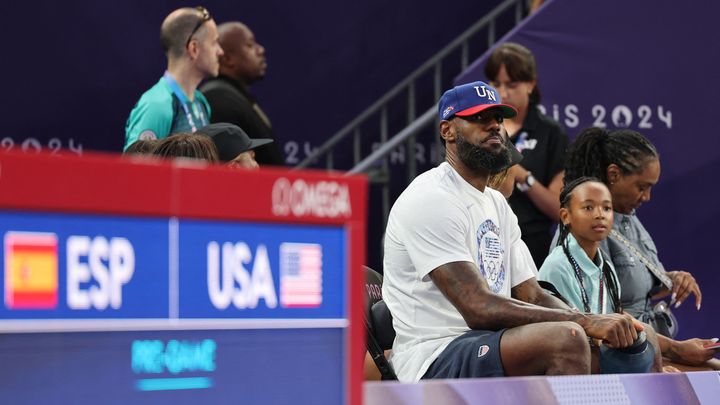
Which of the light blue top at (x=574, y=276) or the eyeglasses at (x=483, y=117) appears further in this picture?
the light blue top at (x=574, y=276)

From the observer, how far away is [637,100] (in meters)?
6.57

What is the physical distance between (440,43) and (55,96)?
8.23ft

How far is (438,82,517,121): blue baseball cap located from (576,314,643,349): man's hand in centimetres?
81

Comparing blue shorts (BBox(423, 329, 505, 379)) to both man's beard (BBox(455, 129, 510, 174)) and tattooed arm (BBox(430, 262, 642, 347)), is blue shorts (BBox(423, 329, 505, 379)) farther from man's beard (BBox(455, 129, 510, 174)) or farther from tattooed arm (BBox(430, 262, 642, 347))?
man's beard (BBox(455, 129, 510, 174))

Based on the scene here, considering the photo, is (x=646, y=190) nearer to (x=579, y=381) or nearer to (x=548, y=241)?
(x=548, y=241)

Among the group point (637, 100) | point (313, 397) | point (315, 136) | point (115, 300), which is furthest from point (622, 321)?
point (315, 136)

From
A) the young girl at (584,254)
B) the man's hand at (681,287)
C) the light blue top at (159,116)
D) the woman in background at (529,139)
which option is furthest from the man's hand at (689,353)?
the light blue top at (159,116)

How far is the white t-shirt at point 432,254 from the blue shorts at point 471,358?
0.16 ft

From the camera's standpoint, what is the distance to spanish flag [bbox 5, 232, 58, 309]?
5.33 feet

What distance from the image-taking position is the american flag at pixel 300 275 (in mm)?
1862

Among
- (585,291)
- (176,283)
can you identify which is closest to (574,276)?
(585,291)

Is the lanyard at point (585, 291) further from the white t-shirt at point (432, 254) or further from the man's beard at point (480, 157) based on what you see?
the man's beard at point (480, 157)

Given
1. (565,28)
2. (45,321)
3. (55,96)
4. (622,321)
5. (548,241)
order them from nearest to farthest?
1. (45,321)
2. (622,321)
3. (548,241)
4. (565,28)
5. (55,96)

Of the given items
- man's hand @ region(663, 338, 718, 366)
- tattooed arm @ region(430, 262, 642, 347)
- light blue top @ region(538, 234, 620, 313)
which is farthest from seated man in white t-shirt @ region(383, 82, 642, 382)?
man's hand @ region(663, 338, 718, 366)
